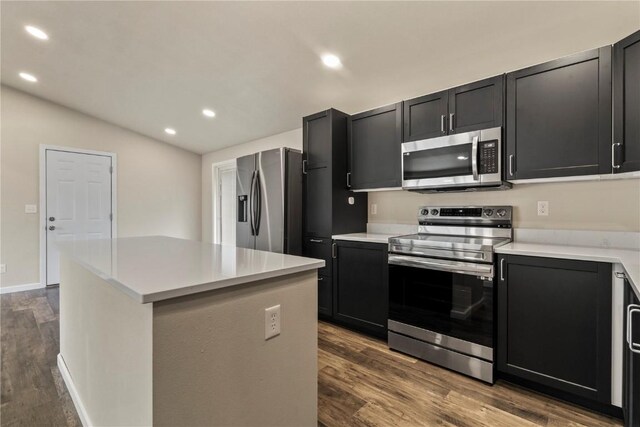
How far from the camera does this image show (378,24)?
2.14 meters

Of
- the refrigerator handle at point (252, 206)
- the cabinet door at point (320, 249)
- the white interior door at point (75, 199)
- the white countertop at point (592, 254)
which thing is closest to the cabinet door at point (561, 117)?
the white countertop at point (592, 254)

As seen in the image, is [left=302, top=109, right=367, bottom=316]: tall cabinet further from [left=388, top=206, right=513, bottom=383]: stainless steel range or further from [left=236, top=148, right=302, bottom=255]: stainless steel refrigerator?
[left=388, top=206, right=513, bottom=383]: stainless steel range

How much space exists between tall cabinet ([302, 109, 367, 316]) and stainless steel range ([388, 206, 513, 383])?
2.41ft

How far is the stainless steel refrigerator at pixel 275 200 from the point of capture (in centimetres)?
329

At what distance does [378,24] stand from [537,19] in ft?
3.20

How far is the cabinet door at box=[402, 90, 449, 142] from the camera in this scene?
8.21ft

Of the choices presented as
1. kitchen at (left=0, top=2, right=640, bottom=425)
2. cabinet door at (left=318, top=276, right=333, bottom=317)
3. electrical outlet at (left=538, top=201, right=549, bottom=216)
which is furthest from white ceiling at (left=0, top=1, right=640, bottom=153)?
Answer: cabinet door at (left=318, top=276, right=333, bottom=317)

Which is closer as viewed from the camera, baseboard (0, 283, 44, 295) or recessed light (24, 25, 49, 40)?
recessed light (24, 25, 49, 40)

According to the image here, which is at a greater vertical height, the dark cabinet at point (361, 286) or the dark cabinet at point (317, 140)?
the dark cabinet at point (317, 140)

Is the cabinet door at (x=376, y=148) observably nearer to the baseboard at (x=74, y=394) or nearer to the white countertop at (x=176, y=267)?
the white countertop at (x=176, y=267)

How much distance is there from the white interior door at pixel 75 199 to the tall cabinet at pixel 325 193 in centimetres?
374

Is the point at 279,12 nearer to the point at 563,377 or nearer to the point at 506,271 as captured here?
the point at 506,271

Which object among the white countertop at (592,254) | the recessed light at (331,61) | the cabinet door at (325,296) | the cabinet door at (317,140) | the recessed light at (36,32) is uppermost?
the recessed light at (36,32)

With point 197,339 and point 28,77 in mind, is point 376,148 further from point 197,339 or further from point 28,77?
point 28,77
